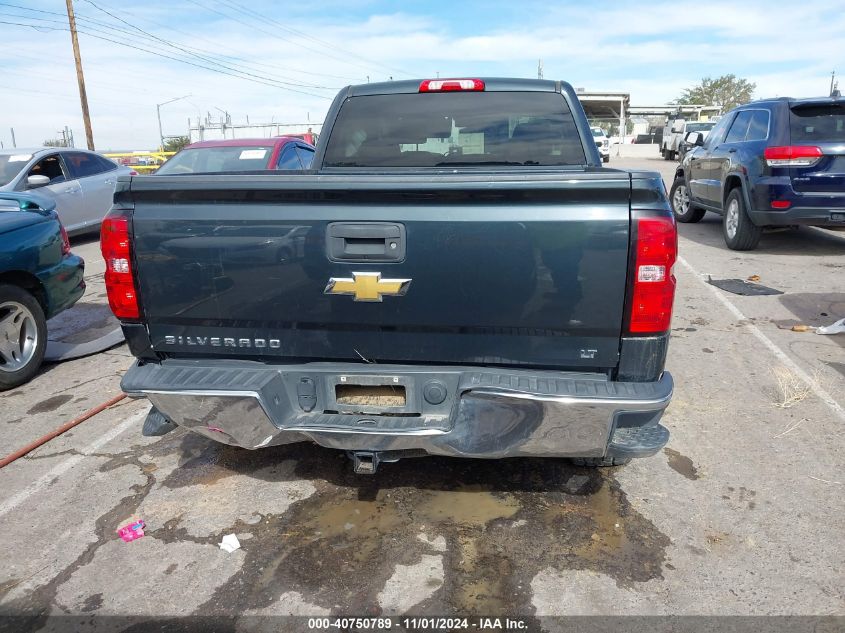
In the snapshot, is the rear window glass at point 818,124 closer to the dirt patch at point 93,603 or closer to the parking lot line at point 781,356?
the parking lot line at point 781,356

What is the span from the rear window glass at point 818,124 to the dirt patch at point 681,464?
19.8 feet

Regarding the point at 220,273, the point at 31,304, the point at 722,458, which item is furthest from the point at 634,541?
the point at 31,304

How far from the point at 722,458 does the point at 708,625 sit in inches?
56.2

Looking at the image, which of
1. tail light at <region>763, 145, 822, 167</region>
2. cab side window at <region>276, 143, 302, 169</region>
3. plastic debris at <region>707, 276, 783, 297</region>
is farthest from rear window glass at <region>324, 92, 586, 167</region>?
tail light at <region>763, 145, 822, 167</region>

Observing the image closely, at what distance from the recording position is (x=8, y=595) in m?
2.59

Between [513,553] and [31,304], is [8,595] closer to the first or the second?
[513,553]

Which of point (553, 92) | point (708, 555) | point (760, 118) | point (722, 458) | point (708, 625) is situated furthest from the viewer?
point (760, 118)

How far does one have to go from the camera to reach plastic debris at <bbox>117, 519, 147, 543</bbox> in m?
2.94

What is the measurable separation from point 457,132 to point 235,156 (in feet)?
19.2

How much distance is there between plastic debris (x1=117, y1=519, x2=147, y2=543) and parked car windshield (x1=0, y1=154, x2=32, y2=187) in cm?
815

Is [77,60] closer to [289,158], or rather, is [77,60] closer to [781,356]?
[289,158]

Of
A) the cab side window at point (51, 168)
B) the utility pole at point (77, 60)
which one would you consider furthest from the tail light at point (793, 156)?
the utility pole at point (77, 60)

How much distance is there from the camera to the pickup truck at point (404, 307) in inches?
97.0

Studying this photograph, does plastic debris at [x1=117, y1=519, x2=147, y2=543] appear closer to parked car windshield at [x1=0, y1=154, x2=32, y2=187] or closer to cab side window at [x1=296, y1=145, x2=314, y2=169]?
cab side window at [x1=296, y1=145, x2=314, y2=169]
